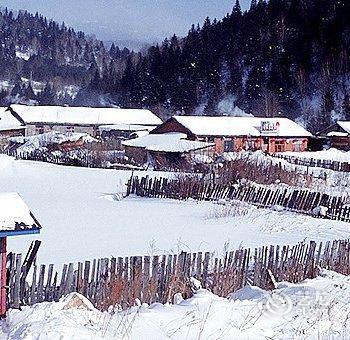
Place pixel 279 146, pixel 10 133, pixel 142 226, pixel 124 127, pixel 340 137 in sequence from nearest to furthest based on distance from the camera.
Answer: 1. pixel 142 226
2. pixel 340 137
3. pixel 279 146
4. pixel 10 133
5. pixel 124 127

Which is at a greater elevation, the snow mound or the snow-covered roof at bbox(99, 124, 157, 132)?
the snow mound

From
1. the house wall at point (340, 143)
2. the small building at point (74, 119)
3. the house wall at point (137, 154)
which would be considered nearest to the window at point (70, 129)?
the small building at point (74, 119)

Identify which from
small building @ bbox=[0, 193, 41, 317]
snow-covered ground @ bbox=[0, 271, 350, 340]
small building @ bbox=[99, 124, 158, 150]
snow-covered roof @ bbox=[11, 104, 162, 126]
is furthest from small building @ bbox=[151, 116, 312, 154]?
small building @ bbox=[0, 193, 41, 317]

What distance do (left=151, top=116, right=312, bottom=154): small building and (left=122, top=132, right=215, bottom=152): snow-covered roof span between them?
2.26 meters

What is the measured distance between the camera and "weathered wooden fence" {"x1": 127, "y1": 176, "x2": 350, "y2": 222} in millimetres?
17500

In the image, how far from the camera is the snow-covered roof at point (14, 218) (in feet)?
19.0

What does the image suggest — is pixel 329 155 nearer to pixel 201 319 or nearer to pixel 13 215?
pixel 201 319

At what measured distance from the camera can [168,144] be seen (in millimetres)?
38625

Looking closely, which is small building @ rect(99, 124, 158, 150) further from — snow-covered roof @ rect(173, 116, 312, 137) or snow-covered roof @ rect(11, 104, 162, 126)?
snow-covered roof @ rect(173, 116, 312, 137)

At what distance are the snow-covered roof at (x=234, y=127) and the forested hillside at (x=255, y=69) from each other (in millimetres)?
18752

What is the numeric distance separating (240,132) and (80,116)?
893 inches

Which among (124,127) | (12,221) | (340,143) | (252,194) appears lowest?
(252,194)

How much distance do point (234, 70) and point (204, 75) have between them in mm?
5492

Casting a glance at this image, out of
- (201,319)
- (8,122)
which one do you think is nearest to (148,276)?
(201,319)
